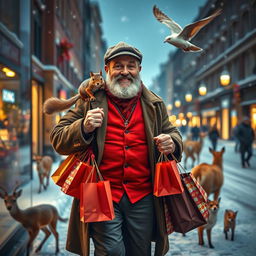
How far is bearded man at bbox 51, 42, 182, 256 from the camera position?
236cm

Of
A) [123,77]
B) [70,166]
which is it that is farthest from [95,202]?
[123,77]

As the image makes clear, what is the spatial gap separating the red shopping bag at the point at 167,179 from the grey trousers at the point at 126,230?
0.20 m

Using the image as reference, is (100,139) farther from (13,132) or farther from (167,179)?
(13,132)

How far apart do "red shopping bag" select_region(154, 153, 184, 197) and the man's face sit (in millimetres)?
605

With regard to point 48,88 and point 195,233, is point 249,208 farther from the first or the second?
point 48,88

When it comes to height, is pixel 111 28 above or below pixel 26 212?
above

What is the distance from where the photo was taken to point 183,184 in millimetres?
2514

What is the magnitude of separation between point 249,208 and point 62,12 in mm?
4449

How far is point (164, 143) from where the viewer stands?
2.32m

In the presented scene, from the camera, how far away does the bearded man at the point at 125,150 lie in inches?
92.9

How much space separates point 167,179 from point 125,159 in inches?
14.0

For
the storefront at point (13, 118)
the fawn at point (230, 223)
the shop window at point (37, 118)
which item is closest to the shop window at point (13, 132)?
the storefront at point (13, 118)

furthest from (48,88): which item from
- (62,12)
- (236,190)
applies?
(236,190)

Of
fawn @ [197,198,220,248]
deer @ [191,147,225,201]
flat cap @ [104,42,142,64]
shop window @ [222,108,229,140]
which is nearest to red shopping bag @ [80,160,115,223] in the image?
flat cap @ [104,42,142,64]
